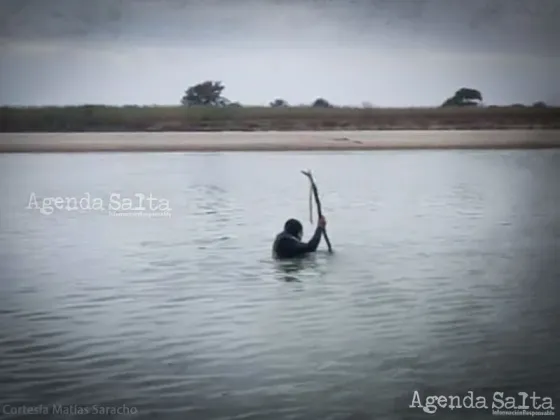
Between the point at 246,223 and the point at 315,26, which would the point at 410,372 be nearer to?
the point at 246,223

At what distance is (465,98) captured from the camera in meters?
2.23

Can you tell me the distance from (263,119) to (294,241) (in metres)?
0.29

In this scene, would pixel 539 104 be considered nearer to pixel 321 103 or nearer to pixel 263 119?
pixel 321 103

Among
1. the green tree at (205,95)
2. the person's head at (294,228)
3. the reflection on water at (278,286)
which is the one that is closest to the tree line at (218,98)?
the green tree at (205,95)

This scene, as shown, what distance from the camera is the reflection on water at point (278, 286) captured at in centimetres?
205

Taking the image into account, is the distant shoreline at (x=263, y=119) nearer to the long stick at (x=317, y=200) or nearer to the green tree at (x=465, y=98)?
the green tree at (x=465, y=98)

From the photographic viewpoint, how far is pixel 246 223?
7.20 ft

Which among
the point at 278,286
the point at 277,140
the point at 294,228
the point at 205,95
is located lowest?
the point at 278,286

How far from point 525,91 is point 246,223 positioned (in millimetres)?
703

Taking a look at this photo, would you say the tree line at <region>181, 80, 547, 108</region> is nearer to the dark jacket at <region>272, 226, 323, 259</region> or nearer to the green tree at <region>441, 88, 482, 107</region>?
the green tree at <region>441, 88, 482, 107</region>

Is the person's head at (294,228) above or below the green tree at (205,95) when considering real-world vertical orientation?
below

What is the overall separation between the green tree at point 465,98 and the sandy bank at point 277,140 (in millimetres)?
72

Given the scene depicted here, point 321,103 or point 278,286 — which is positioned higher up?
point 321,103

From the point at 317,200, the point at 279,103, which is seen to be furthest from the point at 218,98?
the point at 317,200
